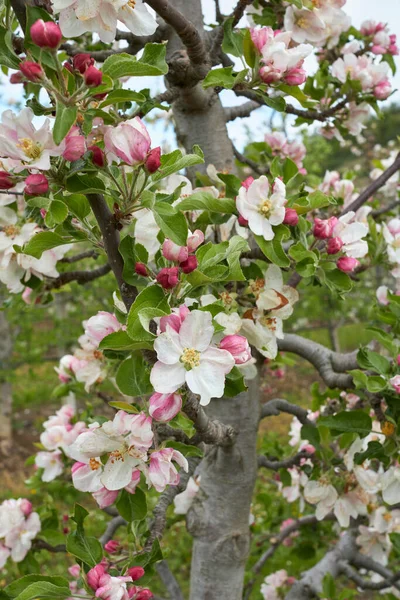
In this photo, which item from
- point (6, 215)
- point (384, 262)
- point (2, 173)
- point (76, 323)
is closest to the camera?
point (2, 173)

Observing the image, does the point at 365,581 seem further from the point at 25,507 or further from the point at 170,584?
the point at 25,507

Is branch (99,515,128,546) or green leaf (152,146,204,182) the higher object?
green leaf (152,146,204,182)

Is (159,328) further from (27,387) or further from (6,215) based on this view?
(27,387)

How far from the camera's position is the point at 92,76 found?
31.2 inches

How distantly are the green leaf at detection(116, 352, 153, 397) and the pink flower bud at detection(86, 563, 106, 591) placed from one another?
0.33 metres

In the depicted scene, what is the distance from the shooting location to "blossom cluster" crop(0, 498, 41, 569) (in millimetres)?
1920

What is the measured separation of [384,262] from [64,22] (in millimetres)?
1328

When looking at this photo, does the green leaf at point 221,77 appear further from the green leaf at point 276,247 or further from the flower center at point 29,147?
the flower center at point 29,147

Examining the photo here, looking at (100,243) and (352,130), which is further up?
(352,130)

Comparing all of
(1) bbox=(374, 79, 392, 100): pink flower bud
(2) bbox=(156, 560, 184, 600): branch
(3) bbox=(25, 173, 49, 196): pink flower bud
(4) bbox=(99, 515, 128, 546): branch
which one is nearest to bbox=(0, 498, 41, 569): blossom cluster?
(4) bbox=(99, 515, 128, 546): branch

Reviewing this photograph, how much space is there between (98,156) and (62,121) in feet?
0.38

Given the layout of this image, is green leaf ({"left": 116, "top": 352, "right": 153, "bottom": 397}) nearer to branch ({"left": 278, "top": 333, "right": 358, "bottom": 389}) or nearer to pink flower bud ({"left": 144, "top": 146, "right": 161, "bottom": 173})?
pink flower bud ({"left": 144, "top": 146, "right": 161, "bottom": 173})

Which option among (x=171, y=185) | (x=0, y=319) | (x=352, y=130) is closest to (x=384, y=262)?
(x=352, y=130)

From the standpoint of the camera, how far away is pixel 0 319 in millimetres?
7508
